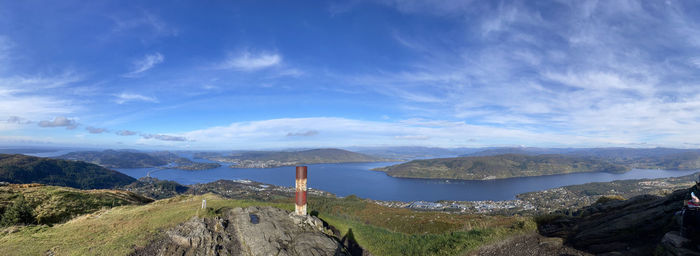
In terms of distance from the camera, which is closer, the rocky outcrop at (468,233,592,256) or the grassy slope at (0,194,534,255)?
the rocky outcrop at (468,233,592,256)

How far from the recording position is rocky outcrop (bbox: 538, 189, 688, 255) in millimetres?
9470

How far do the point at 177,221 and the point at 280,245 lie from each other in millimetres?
7396

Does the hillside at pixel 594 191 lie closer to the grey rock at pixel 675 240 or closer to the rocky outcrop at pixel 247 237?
the grey rock at pixel 675 240

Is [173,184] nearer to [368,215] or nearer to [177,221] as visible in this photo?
[368,215]

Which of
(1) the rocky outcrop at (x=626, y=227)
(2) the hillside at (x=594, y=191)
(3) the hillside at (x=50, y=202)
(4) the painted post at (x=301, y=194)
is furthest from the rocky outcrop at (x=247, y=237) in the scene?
(2) the hillside at (x=594, y=191)

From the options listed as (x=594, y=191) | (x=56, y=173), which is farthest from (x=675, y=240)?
(x=56, y=173)

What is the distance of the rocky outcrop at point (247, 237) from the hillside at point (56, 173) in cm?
15598

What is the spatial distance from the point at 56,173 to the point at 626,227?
206m

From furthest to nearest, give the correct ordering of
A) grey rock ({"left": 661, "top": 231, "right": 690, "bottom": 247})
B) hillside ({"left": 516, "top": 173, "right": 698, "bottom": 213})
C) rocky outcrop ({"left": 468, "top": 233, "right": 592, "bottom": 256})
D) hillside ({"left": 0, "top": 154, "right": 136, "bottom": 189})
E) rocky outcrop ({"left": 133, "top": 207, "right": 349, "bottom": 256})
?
hillside ({"left": 516, "top": 173, "right": 698, "bottom": 213})
hillside ({"left": 0, "top": 154, "right": 136, "bottom": 189})
rocky outcrop ({"left": 133, "top": 207, "right": 349, "bottom": 256})
rocky outcrop ({"left": 468, "top": 233, "right": 592, "bottom": 256})
grey rock ({"left": 661, "top": 231, "right": 690, "bottom": 247})

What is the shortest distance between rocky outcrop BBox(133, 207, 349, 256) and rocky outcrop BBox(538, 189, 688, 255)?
11.9 m

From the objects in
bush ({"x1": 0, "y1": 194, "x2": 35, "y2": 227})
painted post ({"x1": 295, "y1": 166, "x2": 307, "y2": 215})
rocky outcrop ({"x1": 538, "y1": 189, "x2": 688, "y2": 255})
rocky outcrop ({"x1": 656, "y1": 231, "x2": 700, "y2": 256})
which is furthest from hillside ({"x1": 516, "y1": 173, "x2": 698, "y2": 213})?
bush ({"x1": 0, "y1": 194, "x2": 35, "y2": 227})

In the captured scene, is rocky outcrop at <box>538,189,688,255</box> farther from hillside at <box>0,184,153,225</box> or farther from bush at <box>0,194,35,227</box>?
bush at <box>0,194,35,227</box>

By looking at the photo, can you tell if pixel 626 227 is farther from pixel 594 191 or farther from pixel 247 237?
pixel 594 191

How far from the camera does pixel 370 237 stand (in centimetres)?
2036
